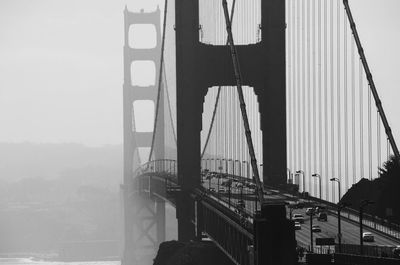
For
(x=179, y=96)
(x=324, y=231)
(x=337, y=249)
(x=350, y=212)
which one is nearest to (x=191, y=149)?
(x=179, y=96)

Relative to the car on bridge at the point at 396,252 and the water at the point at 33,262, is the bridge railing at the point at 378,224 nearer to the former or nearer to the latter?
the car on bridge at the point at 396,252

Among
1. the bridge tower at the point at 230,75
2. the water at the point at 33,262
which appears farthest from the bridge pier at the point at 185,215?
the water at the point at 33,262

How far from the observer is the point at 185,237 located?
222ft

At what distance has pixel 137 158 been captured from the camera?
135 metres

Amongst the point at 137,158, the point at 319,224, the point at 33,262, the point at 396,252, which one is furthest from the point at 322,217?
the point at 33,262

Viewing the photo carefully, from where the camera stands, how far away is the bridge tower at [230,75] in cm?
6444

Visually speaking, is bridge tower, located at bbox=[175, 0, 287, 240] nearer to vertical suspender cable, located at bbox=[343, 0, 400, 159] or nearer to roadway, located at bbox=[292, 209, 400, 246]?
roadway, located at bbox=[292, 209, 400, 246]

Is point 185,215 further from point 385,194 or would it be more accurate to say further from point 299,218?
point 299,218

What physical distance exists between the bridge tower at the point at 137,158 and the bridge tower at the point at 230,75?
4238 cm

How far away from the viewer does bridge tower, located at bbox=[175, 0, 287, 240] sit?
64438 millimetres

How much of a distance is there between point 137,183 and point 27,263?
53.6m

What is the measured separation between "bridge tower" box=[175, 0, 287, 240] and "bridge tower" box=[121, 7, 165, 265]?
4238cm

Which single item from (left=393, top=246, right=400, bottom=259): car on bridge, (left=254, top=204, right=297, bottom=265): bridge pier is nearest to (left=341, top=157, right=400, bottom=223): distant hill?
(left=393, top=246, right=400, bottom=259): car on bridge

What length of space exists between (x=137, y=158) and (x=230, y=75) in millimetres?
70834
